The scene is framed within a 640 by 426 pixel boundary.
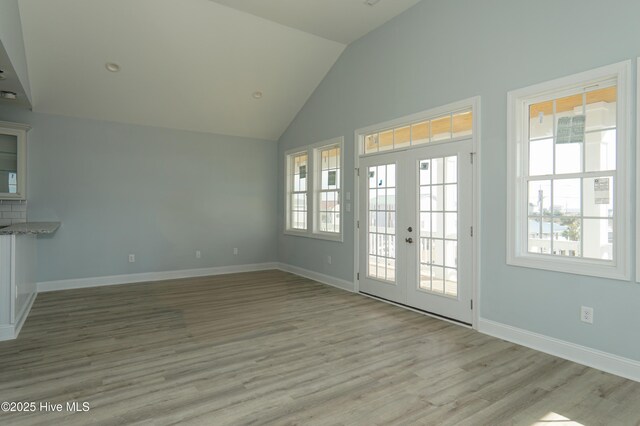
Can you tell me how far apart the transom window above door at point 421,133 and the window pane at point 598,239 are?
144 cm

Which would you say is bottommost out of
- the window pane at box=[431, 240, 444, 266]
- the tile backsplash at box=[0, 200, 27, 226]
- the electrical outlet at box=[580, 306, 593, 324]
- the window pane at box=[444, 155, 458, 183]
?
the electrical outlet at box=[580, 306, 593, 324]

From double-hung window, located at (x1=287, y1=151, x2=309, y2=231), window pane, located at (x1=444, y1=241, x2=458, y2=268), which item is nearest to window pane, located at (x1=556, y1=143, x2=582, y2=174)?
window pane, located at (x1=444, y1=241, x2=458, y2=268)

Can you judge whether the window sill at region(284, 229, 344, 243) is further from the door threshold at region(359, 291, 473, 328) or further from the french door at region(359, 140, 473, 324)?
the door threshold at region(359, 291, 473, 328)

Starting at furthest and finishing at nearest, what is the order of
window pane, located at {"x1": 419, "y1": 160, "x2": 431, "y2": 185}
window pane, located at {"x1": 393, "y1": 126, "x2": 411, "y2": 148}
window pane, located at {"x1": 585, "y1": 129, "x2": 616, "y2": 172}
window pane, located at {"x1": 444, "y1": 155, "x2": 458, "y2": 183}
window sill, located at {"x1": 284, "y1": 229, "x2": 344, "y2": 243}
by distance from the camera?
window sill, located at {"x1": 284, "y1": 229, "x2": 344, "y2": 243} < window pane, located at {"x1": 393, "y1": 126, "x2": 411, "y2": 148} < window pane, located at {"x1": 419, "y1": 160, "x2": 431, "y2": 185} < window pane, located at {"x1": 444, "y1": 155, "x2": 458, "y2": 183} < window pane, located at {"x1": 585, "y1": 129, "x2": 616, "y2": 172}

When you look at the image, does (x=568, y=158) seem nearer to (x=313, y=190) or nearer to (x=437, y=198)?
(x=437, y=198)

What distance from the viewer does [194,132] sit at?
668 cm

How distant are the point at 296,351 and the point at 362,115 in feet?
11.6

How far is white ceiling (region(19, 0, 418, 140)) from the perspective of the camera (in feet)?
14.5

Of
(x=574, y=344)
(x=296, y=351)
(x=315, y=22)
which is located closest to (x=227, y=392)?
(x=296, y=351)

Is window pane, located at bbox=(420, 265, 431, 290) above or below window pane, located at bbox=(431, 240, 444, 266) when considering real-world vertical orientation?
below

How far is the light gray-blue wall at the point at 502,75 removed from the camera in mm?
2834

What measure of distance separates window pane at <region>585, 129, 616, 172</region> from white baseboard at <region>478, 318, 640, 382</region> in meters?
1.51

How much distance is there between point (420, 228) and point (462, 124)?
1.31 m

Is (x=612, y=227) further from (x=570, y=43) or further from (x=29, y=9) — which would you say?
(x=29, y=9)
